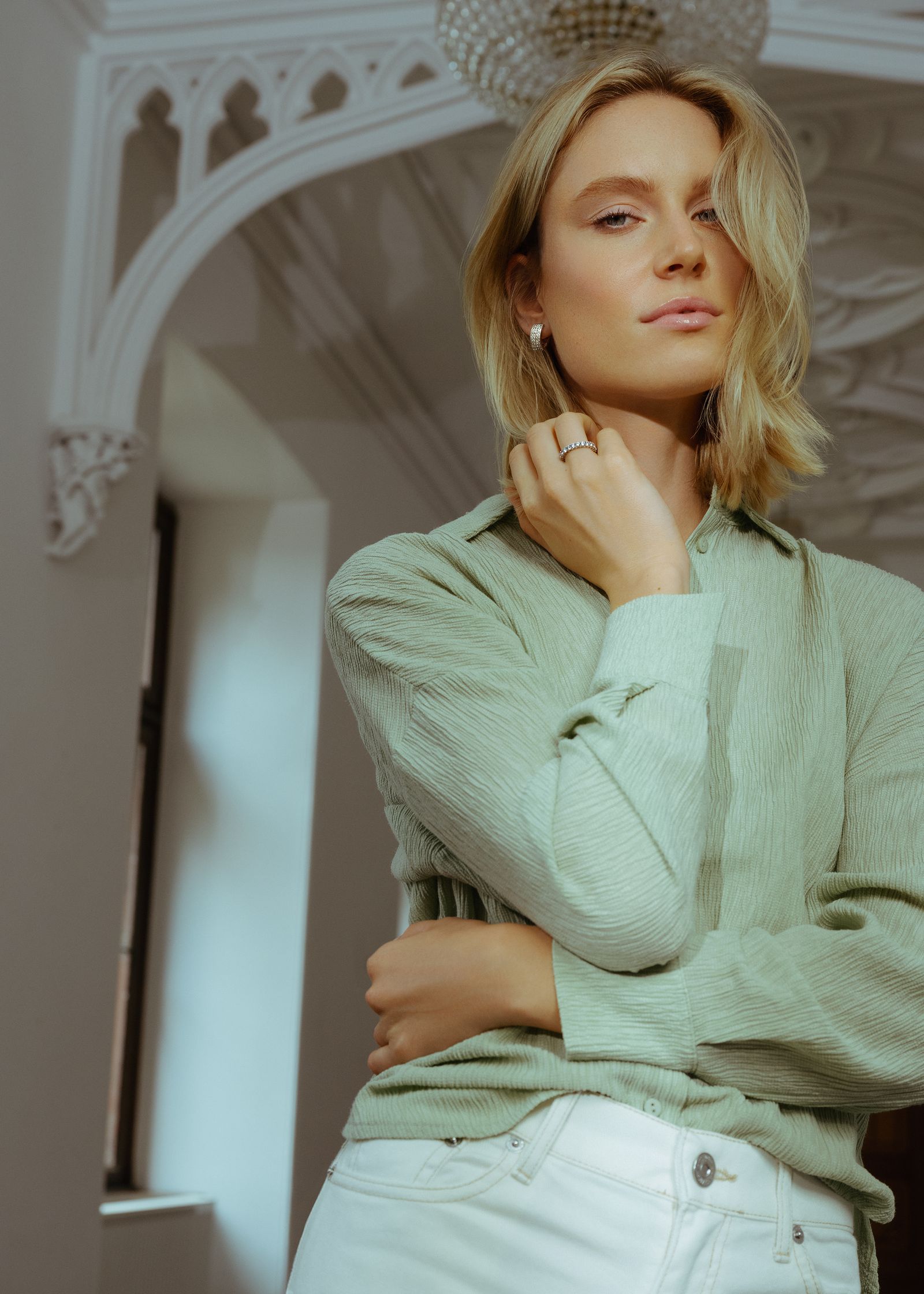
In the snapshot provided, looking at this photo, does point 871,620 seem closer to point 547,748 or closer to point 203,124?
point 547,748

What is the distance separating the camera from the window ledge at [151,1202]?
419 cm

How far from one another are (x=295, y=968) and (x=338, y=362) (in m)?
2.35

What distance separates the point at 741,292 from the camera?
1.17 meters

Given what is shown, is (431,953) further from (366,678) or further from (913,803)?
(913,803)

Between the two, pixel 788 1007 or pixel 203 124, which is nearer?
pixel 788 1007

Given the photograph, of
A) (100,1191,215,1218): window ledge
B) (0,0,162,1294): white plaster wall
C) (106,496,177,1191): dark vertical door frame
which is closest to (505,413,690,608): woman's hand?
(0,0,162,1294): white plaster wall

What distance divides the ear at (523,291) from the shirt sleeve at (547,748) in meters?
0.32

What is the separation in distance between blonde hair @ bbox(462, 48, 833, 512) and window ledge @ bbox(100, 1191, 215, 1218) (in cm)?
348

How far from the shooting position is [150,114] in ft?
13.3

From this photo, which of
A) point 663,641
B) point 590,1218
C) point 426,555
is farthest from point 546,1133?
point 426,555

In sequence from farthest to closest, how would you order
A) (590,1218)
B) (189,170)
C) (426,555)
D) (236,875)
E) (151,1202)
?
1. (236,875)
2. (151,1202)
3. (189,170)
4. (426,555)
5. (590,1218)

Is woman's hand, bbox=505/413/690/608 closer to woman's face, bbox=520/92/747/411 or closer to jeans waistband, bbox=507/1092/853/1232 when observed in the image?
woman's face, bbox=520/92/747/411

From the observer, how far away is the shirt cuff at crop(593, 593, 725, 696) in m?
0.94

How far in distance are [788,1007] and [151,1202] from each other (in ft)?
13.1
